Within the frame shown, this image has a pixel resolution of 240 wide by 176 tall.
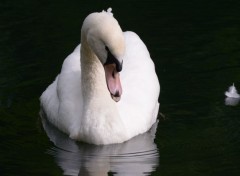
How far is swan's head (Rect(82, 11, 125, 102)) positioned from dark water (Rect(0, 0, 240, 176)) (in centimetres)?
80

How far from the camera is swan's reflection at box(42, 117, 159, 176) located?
29.4 feet

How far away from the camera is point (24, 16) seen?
14.2m

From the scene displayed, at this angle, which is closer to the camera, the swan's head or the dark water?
the swan's head

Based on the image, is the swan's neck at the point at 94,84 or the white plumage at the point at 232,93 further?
the white plumage at the point at 232,93

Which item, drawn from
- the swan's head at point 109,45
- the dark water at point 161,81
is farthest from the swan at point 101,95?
the dark water at point 161,81

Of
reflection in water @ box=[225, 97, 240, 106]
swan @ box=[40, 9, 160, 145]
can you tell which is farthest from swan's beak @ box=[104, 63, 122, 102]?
reflection in water @ box=[225, 97, 240, 106]

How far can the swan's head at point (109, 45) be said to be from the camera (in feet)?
29.2

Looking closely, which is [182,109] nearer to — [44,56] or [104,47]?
[104,47]

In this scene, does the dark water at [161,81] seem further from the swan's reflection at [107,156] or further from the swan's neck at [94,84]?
the swan's neck at [94,84]

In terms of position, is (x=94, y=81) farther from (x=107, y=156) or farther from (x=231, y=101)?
(x=231, y=101)

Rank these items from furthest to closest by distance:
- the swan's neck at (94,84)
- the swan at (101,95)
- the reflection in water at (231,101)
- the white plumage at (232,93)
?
the white plumage at (232,93), the reflection in water at (231,101), the swan's neck at (94,84), the swan at (101,95)

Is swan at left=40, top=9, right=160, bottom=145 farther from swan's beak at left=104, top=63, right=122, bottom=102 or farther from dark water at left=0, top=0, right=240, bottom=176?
A: dark water at left=0, top=0, right=240, bottom=176

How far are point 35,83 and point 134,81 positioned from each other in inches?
63.0

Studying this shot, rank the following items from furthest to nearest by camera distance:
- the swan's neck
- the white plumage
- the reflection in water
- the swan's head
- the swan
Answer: the white plumage, the reflection in water, the swan's neck, the swan, the swan's head
